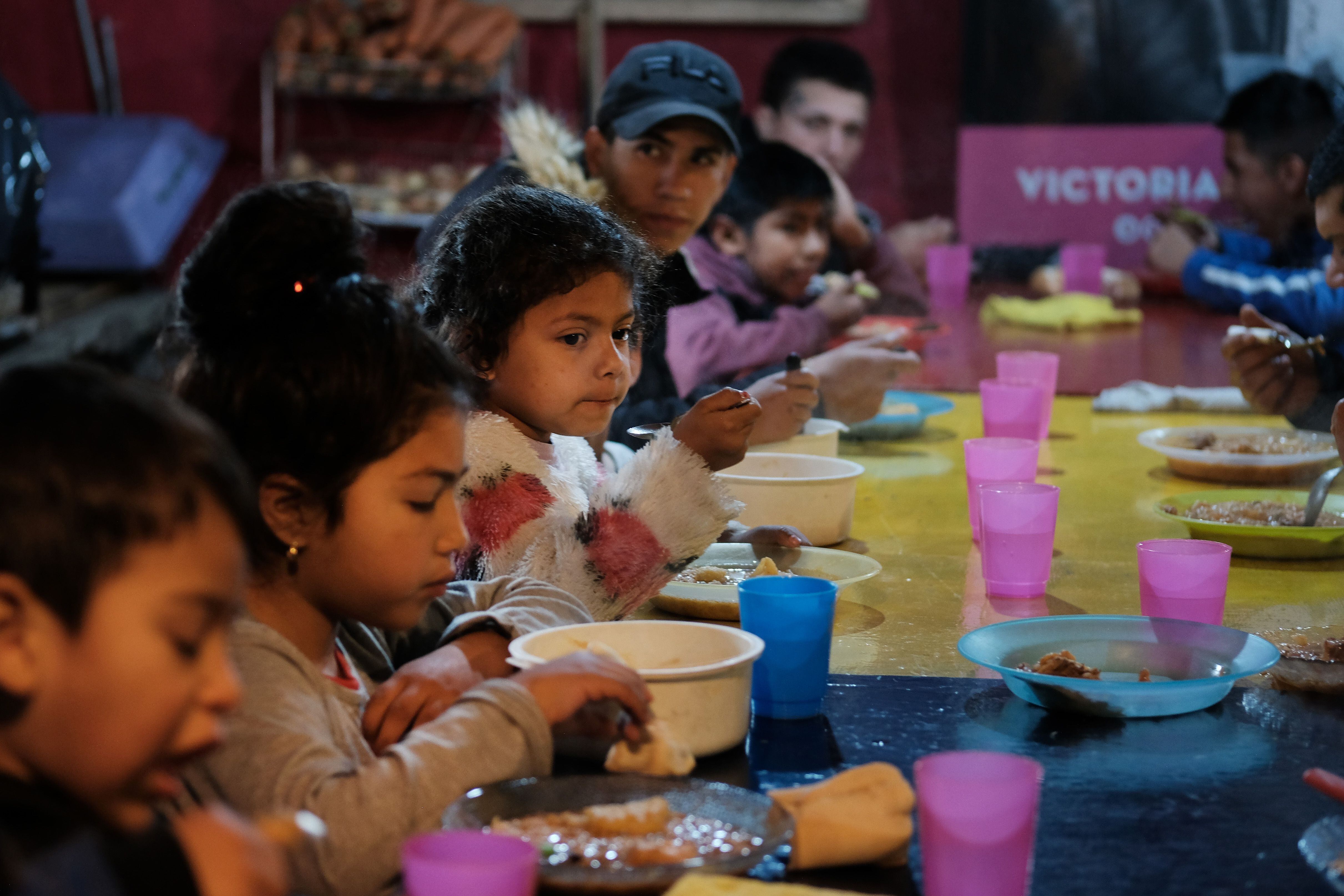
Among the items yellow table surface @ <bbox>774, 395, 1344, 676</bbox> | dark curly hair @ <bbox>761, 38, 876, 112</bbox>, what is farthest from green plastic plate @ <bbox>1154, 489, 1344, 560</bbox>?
dark curly hair @ <bbox>761, 38, 876, 112</bbox>

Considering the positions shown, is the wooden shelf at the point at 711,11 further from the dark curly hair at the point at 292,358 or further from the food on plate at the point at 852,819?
the food on plate at the point at 852,819

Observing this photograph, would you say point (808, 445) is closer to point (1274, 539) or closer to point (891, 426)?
point (891, 426)

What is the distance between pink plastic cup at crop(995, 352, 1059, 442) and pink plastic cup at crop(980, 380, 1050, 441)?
21cm

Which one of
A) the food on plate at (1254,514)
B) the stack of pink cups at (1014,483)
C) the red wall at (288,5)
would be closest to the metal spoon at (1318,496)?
the food on plate at (1254,514)

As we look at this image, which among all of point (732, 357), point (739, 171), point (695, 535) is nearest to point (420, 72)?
point (739, 171)

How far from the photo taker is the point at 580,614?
1454 millimetres

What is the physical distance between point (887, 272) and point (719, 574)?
331 centimetres

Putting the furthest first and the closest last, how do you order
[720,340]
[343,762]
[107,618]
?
[720,340]
[343,762]
[107,618]

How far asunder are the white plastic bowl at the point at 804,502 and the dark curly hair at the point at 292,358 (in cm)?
88

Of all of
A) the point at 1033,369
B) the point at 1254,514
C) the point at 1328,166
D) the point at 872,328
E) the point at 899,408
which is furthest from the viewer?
the point at 872,328

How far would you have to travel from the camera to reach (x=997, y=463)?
2086 millimetres

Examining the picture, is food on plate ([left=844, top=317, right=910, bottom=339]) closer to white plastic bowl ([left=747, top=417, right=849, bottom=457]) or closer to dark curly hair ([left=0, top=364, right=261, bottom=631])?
white plastic bowl ([left=747, top=417, right=849, bottom=457])

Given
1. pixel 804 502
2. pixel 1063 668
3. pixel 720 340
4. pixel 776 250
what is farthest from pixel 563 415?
pixel 776 250

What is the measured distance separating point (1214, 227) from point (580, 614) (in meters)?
4.24
